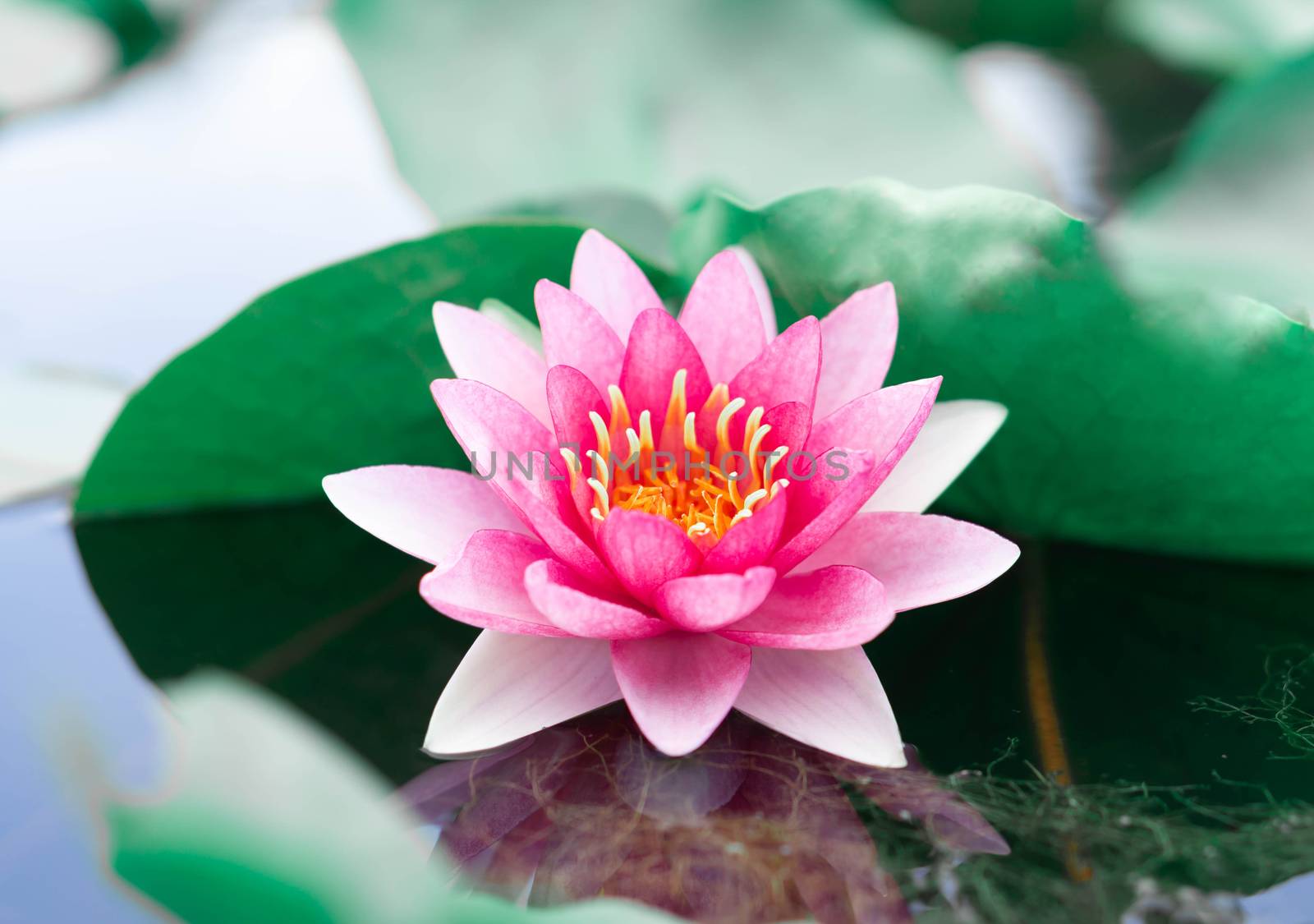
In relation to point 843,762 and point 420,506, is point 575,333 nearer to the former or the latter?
point 420,506

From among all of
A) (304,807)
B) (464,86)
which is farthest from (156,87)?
(304,807)

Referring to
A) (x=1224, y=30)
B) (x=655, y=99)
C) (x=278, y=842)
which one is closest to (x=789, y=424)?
(x=278, y=842)

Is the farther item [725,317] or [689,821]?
[725,317]

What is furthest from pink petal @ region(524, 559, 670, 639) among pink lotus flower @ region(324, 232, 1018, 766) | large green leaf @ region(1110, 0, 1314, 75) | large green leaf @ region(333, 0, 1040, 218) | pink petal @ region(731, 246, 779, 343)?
large green leaf @ region(1110, 0, 1314, 75)

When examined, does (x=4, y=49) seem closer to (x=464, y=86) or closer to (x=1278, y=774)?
(x=464, y=86)

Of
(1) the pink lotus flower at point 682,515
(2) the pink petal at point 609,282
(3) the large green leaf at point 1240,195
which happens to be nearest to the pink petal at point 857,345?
(1) the pink lotus flower at point 682,515
